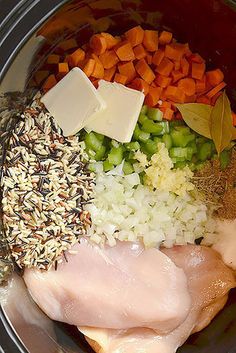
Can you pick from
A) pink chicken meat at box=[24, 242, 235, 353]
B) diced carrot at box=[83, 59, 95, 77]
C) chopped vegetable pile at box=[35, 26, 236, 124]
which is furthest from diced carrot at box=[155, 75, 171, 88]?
pink chicken meat at box=[24, 242, 235, 353]

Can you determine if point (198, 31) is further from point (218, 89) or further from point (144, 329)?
point (144, 329)

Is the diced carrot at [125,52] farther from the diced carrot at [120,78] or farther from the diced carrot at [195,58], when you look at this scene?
the diced carrot at [195,58]

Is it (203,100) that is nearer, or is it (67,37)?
(67,37)

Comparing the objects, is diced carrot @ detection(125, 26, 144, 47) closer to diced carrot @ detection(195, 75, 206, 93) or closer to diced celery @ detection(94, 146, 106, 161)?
diced carrot @ detection(195, 75, 206, 93)

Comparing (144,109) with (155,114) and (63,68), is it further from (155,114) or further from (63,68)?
(63,68)

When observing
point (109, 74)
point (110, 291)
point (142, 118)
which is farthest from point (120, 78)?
point (110, 291)

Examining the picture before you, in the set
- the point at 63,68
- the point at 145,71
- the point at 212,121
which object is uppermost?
the point at 63,68

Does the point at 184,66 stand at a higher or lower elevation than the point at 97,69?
lower
